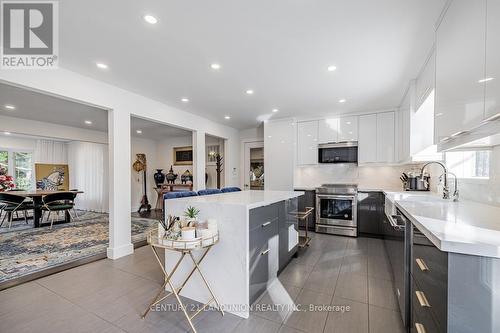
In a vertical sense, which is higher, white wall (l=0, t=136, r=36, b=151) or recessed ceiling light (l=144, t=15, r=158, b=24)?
recessed ceiling light (l=144, t=15, r=158, b=24)

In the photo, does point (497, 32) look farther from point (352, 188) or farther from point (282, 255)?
point (352, 188)

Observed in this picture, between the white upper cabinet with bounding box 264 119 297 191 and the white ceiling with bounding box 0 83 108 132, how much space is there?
3.52 metres

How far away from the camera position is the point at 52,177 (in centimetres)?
719

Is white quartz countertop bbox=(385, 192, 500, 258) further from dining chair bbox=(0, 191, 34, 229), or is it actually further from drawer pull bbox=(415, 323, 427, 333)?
dining chair bbox=(0, 191, 34, 229)

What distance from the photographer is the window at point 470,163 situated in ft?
6.01

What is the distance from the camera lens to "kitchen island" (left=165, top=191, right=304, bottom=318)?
175 cm

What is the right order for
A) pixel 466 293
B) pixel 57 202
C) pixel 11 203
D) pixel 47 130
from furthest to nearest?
pixel 57 202
pixel 47 130
pixel 11 203
pixel 466 293

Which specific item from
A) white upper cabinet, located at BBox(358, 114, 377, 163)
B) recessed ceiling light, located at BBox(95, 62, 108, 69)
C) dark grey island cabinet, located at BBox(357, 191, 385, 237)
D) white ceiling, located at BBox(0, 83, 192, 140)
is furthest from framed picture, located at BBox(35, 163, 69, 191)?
white upper cabinet, located at BBox(358, 114, 377, 163)

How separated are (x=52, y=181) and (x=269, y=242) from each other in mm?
8539

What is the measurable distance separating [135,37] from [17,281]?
2.90 meters

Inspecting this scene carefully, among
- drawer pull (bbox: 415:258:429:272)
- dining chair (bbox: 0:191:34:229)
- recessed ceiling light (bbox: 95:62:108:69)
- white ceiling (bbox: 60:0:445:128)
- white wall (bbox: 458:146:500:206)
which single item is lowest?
dining chair (bbox: 0:191:34:229)

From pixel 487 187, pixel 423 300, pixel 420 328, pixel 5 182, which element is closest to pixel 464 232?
pixel 423 300

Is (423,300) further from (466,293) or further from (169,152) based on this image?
(169,152)

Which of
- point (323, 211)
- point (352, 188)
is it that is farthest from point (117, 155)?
point (352, 188)
